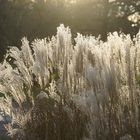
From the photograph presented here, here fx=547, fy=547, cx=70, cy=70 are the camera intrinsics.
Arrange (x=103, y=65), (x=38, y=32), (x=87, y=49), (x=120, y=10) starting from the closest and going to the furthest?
(x=103, y=65), (x=87, y=49), (x=38, y=32), (x=120, y=10)

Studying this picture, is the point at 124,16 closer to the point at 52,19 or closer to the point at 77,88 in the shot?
the point at 52,19

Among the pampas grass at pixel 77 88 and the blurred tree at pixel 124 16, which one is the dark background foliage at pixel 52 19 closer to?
the blurred tree at pixel 124 16

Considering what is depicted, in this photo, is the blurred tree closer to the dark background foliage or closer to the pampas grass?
the dark background foliage

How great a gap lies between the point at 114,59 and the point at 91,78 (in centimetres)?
40

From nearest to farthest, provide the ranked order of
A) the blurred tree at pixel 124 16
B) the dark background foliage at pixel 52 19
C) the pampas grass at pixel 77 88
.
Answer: the pampas grass at pixel 77 88, the dark background foliage at pixel 52 19, the blurred tree at pixel 124 16

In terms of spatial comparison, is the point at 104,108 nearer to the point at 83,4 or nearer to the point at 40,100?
the point at 40,100

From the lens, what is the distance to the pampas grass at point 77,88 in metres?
5.25

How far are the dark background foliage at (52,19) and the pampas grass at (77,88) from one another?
17.2m

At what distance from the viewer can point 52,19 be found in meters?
24.3

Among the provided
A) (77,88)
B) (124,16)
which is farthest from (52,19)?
(77,88)

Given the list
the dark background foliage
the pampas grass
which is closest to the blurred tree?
the dark background foliage

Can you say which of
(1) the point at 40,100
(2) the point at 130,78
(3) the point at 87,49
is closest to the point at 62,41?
(3) the point at 87,49

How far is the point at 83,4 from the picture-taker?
981 inches

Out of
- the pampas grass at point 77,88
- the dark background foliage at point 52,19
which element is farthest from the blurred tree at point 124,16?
the pampas grass at point 77,88
